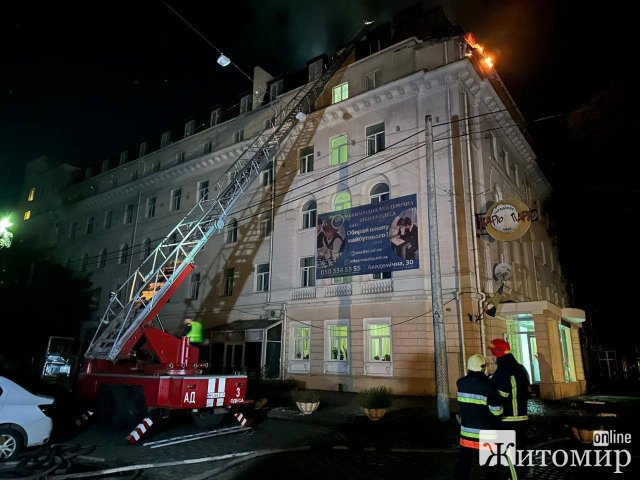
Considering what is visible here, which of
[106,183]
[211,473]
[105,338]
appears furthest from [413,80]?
[106,183]

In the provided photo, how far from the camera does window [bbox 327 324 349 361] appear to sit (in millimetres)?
19962

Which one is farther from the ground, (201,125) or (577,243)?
(201,125)

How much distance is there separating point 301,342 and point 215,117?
18.1m

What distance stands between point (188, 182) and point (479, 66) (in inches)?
792

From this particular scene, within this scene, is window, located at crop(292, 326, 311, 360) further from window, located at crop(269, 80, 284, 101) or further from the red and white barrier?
window, located at crop(269, 80, 284, 101)

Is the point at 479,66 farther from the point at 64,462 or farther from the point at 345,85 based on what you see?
the point at 64,462

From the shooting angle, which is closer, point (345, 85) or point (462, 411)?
point (462, 411)

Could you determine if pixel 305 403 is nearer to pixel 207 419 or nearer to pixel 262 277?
pixel 207 419

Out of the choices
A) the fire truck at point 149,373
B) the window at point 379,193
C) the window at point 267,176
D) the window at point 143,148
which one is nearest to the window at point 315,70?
the window at point 267,176

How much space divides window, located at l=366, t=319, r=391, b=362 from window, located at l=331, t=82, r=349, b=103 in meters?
12.4

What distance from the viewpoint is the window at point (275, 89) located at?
2678 cm

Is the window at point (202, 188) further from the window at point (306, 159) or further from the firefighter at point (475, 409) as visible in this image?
the firefighter at point (475, 409)

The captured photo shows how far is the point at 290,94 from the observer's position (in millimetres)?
25250

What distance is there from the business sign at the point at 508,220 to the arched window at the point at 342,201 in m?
6.89
